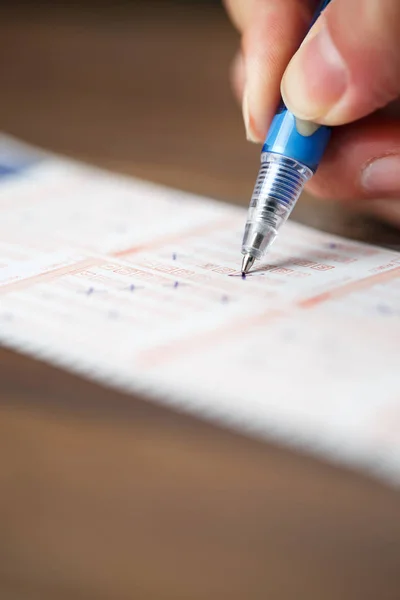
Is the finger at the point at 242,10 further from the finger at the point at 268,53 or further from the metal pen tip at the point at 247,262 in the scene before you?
the metal pen tip at the point at 247,262

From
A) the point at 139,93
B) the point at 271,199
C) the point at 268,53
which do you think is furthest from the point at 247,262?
the point at 139,93

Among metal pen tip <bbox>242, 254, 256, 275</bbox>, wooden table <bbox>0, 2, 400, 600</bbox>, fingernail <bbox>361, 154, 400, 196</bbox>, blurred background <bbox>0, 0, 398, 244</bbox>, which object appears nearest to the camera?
wooden table <bbox>0, 2, 400, 600</bbox>

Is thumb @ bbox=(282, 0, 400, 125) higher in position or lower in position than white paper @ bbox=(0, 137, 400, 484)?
higher

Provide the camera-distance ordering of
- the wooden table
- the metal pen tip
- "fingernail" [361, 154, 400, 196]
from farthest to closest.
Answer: "fingernail" [361, 154, 400, 196], the metal pen tip, the wooden table

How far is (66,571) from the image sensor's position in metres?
0.28

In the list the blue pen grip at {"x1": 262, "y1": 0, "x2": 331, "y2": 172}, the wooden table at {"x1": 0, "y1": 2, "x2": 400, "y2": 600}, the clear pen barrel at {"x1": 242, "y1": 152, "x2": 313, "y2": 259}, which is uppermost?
the blue pen grip at {"x1": 262, "y1": 0, "x2": 331, "y2": 172}

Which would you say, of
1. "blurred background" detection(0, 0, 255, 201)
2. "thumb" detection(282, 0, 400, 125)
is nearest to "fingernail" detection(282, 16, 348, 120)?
"thumb" detection(282, 0, 400, 125)

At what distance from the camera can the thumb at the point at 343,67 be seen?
417 mm

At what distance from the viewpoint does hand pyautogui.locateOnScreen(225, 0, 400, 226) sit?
421 millimetres

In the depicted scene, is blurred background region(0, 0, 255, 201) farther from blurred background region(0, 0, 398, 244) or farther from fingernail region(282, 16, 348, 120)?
fingernail region(282, 16, 348, 120)

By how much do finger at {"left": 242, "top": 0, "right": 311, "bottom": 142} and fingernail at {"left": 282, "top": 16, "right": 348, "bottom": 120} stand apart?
0.13 ft

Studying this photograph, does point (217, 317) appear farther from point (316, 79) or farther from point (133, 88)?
point (133, 88)

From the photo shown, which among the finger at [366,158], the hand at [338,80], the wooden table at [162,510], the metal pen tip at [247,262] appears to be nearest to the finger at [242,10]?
the hand at [338,80]

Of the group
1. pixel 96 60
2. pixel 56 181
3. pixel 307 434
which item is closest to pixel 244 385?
pixel 307 434
